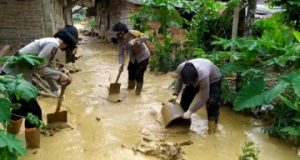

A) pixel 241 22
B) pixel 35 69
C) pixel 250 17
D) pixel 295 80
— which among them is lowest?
pixel 35 69

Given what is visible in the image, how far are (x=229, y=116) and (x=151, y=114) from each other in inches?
54.0

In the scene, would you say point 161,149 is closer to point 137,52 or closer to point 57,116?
point 57,116

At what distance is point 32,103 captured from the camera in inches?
185

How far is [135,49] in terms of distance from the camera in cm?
746

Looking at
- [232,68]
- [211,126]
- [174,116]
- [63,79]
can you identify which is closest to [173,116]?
[174,116]

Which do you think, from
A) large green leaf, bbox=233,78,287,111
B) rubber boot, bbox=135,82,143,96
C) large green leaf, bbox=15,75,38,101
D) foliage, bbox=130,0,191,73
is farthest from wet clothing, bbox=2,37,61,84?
foliage, bbox=130,0,191,73

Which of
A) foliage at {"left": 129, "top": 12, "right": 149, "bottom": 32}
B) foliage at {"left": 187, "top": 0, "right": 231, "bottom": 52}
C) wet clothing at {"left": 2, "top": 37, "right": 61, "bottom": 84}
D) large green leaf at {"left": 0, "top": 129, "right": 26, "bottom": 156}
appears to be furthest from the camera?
foliage at {"left": 129, "top": 12, "right": 149, "bottom": 32}

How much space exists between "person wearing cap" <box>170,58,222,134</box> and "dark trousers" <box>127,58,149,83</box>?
6.68 feet

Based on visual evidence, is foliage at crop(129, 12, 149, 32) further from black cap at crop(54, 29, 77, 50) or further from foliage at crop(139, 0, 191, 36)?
black cap at crop(54, 29, 77, 50)

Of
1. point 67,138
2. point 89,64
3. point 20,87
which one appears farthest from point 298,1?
point 89,64

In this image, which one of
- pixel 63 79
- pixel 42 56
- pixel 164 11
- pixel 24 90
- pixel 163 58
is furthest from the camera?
pixel 163 58

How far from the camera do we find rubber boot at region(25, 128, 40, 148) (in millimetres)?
4648

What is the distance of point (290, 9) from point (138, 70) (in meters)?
3.04

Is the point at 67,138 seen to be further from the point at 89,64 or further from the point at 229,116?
the point at 89,64
